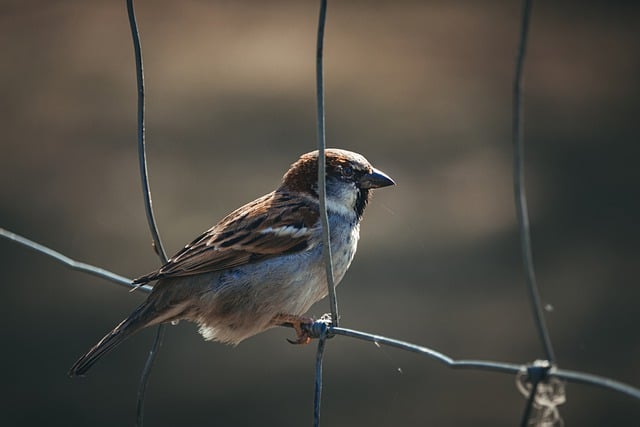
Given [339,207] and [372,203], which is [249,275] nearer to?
[339,207]

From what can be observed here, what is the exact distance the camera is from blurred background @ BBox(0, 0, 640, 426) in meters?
5.64

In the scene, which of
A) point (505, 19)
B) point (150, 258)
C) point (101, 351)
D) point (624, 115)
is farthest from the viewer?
point (505, 19)

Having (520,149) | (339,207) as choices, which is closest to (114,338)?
(339,207)

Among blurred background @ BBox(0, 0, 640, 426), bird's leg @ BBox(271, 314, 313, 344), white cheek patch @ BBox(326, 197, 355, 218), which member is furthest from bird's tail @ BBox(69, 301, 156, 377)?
blurred background @ BBox(0, 0, 640, 426)

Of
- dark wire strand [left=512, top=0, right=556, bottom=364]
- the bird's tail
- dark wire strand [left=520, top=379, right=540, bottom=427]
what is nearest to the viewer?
dark wire strand [left=512, top=0, right=556, bottom=364]

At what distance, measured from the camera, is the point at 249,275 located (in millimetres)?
2988

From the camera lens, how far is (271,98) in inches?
377

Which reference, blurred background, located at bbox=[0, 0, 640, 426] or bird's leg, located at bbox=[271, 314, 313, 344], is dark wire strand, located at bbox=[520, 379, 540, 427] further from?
blurred background, located at bbox=[0, 0, 640, 426]

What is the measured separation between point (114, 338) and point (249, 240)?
0.55m

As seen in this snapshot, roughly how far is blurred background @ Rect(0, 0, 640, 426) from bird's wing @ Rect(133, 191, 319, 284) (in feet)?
7.64

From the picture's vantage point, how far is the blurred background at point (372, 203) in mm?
5641

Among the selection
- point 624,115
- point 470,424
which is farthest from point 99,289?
point 624,115

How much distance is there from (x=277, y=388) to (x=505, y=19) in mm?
8100

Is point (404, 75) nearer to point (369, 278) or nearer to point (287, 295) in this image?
point (369, 278)
